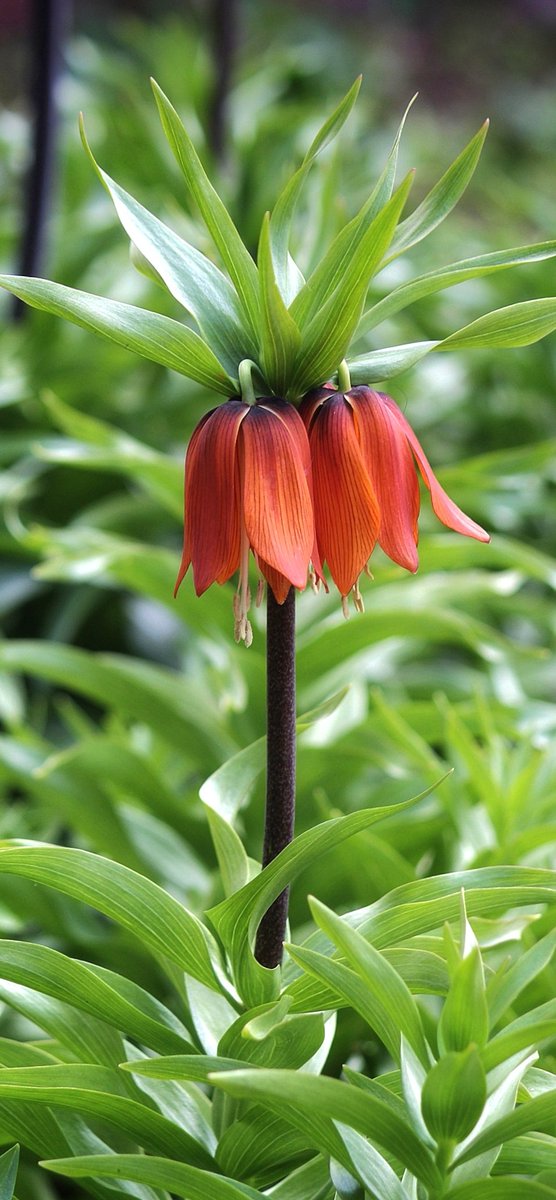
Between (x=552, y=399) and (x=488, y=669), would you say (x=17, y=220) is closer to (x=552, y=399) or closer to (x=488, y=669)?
(x=552, y=399)

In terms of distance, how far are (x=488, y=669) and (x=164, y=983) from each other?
0.58 metres

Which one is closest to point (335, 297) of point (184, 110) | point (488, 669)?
point (488, 669)

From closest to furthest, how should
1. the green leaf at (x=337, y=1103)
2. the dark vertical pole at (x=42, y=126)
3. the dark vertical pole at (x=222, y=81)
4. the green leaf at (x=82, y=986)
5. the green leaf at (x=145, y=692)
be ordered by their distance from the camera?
the green leaf at (x=337, y=1103) → the green leaf at (x=82, y=986) → the green leaf at (x=145, y=692) → the dark vertical pole at (x=42, y=126) → the dark vertical pole at (x=222, y=81)

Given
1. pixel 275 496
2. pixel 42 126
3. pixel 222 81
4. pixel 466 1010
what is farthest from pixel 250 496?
pixel 222 81

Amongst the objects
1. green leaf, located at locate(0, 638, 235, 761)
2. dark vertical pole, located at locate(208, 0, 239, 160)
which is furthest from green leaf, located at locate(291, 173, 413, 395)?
dark vertical pole, located at locate(208, 0, 239, 160)

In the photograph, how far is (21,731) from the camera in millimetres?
1181

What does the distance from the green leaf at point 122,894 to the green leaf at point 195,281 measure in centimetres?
23

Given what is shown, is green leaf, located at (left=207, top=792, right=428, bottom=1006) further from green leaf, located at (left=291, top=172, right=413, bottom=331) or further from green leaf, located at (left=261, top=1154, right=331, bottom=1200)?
green leaf, located at (left=291, top=172, right=413, bottom=331)

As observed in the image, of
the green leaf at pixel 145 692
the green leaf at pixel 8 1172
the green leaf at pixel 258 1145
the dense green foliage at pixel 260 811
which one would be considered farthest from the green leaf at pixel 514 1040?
the green leaf at pixel 145 692

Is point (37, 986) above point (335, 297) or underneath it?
underneath

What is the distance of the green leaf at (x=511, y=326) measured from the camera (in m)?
0.49

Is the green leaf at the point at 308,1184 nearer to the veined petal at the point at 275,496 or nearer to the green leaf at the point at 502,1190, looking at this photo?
the green leaf at the point at 502,1190

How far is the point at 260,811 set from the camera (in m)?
0.97

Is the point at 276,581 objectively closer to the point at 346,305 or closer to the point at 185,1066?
the point at 346,305
